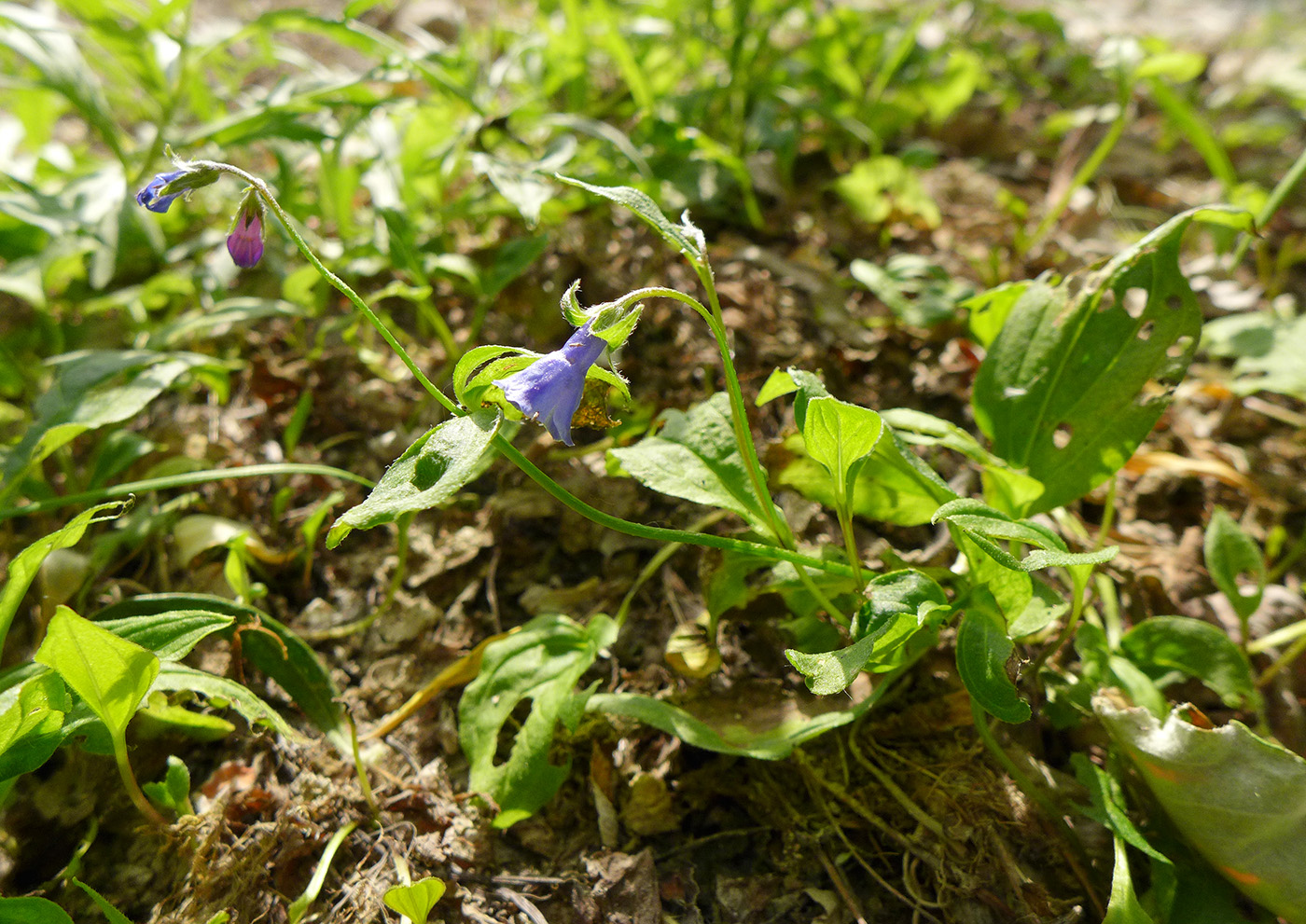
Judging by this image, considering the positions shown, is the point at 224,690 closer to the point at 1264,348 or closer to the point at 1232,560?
the point at 1232,560

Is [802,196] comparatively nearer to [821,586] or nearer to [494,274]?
[494,274]

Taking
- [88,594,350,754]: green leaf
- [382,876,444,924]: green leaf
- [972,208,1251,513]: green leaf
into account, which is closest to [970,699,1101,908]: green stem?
[972,208,1251,513]: green leaf

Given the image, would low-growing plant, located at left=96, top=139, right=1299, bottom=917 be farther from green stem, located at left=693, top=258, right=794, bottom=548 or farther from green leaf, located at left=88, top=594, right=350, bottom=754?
green leaf, located at left=88, top=594, right=350, bottom=754

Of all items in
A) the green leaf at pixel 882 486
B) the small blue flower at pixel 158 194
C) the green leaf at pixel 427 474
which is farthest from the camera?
the green leaf at pixel 882 486

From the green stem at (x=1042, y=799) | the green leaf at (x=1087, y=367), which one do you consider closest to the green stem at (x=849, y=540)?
the green stem at (x=1042, y=799)

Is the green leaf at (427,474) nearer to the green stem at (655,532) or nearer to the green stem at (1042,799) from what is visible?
the green stem at (655,532)

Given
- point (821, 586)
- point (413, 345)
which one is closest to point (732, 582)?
point (821, 586)

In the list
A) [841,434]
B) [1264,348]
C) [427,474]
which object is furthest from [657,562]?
[1264,348]
